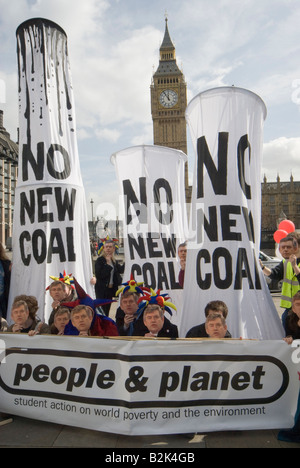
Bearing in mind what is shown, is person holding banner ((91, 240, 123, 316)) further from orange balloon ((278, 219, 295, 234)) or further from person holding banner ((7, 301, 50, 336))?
orange balloon ((278, 219, 295, 234))

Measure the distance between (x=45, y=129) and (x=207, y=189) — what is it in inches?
94.3

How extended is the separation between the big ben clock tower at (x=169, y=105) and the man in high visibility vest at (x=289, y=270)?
252 ft

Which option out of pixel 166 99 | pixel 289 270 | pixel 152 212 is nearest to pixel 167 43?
pixel 166 99

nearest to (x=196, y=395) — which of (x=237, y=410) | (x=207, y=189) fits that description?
(x=237, y=410)

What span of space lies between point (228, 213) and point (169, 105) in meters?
81.6

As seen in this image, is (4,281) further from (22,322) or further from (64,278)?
(22,322)

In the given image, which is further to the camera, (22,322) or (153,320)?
(22,322)

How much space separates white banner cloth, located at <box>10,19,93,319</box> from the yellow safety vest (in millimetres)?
2527

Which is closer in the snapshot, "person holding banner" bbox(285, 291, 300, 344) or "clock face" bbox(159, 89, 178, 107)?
"person holding banner" bbox(285, 291, 300, 344)

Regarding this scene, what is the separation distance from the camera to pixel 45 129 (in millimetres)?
4898

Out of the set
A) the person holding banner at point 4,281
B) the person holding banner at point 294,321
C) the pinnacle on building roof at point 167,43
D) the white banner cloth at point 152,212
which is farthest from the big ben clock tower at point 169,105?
the person holding banner at point 294,321

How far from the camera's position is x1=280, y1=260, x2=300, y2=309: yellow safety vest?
4047mm

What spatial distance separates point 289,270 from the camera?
13.5ft

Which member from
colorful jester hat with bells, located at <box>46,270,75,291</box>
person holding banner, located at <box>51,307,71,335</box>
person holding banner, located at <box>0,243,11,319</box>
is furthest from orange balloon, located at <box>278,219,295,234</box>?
person holding banner, located at <box>0,243,11,319</box>
